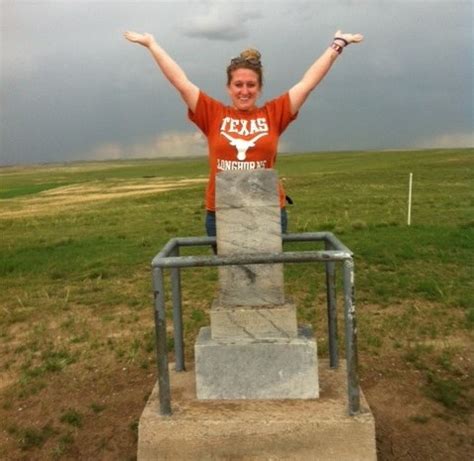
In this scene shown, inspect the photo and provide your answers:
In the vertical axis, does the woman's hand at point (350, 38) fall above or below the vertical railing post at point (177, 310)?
above

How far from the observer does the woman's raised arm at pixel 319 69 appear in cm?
421

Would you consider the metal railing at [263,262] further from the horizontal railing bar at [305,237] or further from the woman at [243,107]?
the woman at [243,107]

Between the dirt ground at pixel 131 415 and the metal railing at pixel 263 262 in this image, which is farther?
the dirt ground at pixel 131 415

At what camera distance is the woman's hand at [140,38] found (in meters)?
4.15

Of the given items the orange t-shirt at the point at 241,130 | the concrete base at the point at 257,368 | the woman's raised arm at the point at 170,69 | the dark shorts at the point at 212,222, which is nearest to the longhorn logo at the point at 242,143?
the orange t-shirt at the point at 241,130

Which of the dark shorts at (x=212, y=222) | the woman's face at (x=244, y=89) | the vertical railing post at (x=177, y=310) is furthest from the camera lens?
the vertical railing post at (x=177, y=310)

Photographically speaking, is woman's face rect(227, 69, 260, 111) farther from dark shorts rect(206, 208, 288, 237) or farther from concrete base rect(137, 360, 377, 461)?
concrete base rect(137, 360, 377, 461)

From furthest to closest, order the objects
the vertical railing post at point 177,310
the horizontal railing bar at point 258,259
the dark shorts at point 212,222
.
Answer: the vertical railing post at point 177,310 → the dark shorts at point 212,222 → the horizontal railing bar at point 258,259

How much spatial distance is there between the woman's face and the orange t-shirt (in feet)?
0.20

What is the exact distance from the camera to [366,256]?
1177 centimetres

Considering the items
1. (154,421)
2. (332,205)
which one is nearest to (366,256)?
(154,421)

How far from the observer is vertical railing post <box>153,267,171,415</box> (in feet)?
12.5

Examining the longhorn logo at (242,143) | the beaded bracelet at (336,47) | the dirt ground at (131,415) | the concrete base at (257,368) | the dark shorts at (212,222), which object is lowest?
the dirt ground at (131,415)

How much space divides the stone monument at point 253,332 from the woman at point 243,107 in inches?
15.7
